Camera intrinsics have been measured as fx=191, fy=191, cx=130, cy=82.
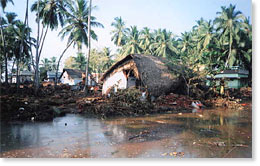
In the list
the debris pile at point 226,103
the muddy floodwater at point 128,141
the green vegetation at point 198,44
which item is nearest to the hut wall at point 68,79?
the green vegetation at point 198,44

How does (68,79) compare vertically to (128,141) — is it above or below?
above

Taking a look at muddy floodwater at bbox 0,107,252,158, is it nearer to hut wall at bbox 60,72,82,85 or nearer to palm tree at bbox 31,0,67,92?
palm tree at bbox 31,0,67,92

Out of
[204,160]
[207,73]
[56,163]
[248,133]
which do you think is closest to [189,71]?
[207,73]

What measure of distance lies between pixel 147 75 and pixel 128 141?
5.57 metres

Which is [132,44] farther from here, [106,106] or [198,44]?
[106,106]

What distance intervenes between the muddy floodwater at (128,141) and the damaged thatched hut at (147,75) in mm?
4053

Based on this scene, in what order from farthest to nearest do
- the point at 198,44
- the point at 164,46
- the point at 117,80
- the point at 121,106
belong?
the point at 164,46, the point at 198,44, the point at 117,80, the point at 121,106

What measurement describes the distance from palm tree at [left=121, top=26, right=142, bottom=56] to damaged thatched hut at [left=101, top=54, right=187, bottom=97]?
1495 centimetres

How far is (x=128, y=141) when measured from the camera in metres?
3.61

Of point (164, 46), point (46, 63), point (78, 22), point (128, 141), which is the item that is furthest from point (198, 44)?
point (46, 63)

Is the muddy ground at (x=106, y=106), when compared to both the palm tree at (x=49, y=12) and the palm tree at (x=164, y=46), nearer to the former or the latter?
the palm tree at (x=49, y=12)

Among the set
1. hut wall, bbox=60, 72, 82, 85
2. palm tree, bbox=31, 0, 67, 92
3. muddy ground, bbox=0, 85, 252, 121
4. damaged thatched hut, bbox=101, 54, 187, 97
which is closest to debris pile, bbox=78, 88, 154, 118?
muddy ground, bbox=0, 85, 252, 121

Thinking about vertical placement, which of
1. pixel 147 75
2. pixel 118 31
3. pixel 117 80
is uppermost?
pixel 118 31

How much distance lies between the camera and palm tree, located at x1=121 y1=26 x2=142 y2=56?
83.3 feet
